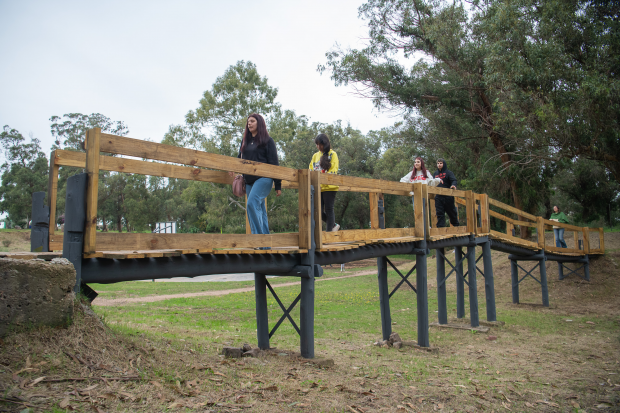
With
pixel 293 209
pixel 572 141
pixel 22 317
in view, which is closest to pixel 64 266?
pixel 22 317

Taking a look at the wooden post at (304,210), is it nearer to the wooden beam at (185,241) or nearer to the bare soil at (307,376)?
the wooden beam at (185,241)

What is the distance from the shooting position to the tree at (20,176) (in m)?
43.6

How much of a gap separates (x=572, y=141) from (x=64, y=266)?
14.2 m

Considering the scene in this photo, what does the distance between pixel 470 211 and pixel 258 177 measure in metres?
7.26

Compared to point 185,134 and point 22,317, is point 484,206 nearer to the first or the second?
point 22,317

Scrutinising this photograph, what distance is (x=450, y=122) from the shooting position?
20516 mm

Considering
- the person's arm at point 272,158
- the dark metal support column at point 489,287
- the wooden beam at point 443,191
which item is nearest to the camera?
the person's arm at point 272,158

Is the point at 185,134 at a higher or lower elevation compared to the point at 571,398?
higher

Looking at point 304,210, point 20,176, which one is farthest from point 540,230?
point 20,176

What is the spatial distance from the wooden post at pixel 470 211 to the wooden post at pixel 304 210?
20.7 feet

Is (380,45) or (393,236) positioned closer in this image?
(393,236)

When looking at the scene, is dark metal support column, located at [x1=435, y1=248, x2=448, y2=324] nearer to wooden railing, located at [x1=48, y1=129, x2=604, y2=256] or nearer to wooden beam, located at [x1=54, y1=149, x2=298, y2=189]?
wooden railing, located at [x1=48, y1=129, x2=604, y2=256]

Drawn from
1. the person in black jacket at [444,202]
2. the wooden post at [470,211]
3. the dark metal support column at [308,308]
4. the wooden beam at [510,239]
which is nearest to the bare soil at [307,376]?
the dark metal support column at [308,308]

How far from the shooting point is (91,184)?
3.72m
